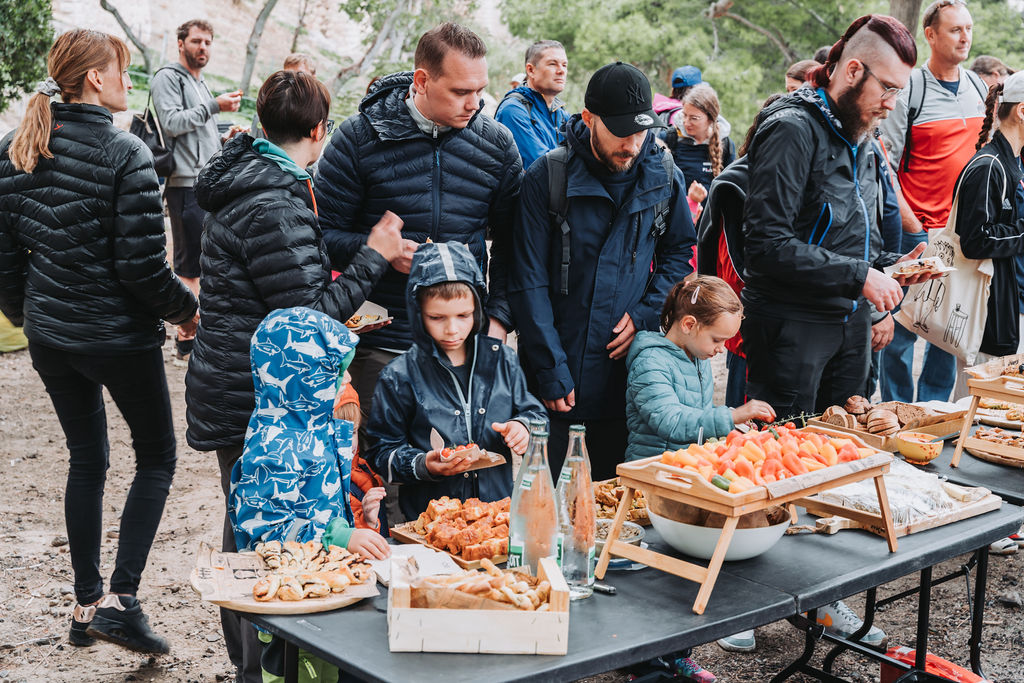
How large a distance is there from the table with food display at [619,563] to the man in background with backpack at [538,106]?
301cm

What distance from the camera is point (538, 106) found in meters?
5.62

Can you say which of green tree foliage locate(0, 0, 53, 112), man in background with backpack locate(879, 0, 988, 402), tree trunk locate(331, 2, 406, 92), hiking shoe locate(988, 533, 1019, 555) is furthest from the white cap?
tree trunk locate(331, 2, 406, 92)

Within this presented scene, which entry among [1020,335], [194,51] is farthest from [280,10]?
[1020,335]

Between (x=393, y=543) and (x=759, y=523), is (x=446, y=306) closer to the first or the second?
(x=393, y=543)

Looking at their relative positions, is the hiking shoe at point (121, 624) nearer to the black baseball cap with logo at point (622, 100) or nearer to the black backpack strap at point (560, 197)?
the black backpack strap at point (560, 197)

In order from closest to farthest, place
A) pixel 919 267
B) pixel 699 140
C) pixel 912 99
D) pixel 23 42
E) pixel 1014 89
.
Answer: pixel 919 267
pixel 1014 89
pixel 912 99
pixel 23 42
pixel 699 140

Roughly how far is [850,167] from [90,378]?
277cm

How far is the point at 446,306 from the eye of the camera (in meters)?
2.78

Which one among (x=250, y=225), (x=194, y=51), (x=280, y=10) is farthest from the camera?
(x=280, y=10)

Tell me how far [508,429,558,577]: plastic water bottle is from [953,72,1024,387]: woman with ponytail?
2897 millimetres

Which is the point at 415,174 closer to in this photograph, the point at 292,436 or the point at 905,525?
the point at 292,436

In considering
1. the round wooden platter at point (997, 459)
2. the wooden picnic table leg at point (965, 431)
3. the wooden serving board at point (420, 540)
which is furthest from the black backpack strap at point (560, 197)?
the round wooden platter at point (997, 459)

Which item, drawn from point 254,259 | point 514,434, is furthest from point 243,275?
point 514,434

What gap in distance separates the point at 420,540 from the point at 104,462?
165cm
